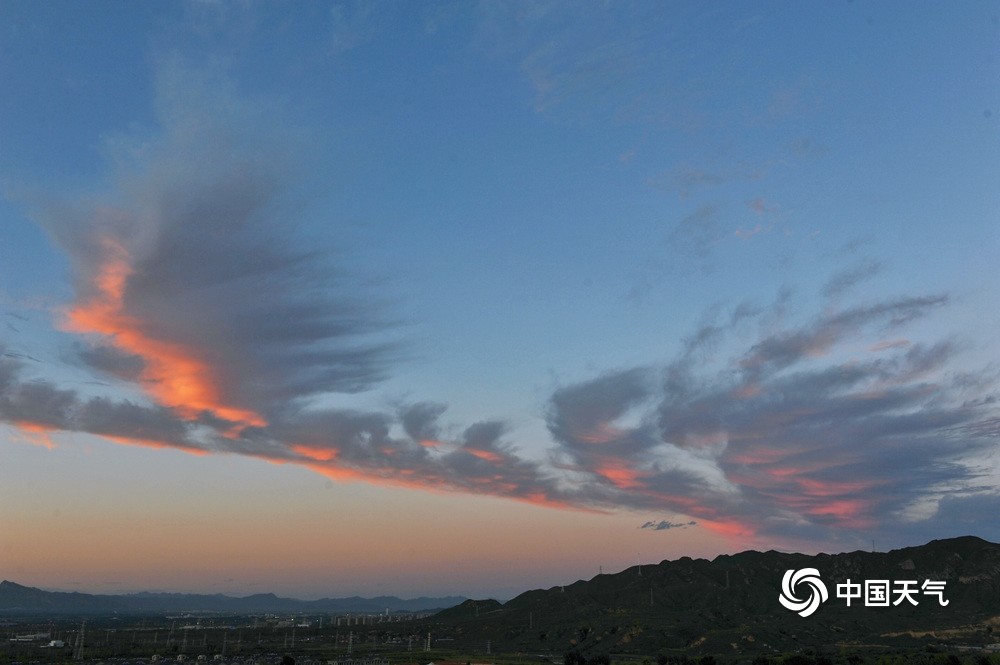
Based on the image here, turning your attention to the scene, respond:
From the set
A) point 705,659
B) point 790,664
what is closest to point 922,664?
point 790,664

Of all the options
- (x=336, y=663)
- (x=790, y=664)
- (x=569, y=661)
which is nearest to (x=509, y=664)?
(x=569, y=661)

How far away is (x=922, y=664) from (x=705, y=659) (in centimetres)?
4482

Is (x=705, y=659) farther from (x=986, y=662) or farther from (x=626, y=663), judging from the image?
(x=986, y=662)

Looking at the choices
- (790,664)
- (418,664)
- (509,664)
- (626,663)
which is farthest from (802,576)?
(418,664)

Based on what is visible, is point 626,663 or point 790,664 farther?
point 626,663

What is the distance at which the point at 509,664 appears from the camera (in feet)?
639

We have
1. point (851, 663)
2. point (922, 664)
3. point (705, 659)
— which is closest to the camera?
point (922, 664)

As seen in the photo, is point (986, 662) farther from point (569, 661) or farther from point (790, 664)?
point (569, 661)

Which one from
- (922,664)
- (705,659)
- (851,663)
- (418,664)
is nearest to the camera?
(922,664)

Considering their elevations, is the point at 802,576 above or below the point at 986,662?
above

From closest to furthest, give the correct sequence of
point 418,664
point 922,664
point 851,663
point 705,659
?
point 922,664
point 851,663
point 705,659
point 418,664

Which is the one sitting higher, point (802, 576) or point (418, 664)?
point (802, 576)

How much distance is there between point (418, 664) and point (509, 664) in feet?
72.1

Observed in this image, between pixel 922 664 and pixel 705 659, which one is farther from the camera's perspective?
pixel 705 659
